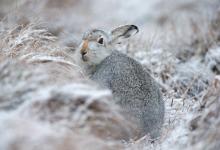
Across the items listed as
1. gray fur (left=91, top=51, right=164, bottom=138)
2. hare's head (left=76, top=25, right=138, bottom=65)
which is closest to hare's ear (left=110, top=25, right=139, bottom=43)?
hare's head (left=76, top=25, right=138, bottom=65)

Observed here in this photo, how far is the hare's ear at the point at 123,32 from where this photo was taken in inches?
304

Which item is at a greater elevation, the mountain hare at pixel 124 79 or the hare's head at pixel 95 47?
the hare's head at pixel 95 47

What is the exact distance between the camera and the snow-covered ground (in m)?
4.51

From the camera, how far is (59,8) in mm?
12414

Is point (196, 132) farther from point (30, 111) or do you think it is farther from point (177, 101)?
point (177, 101)

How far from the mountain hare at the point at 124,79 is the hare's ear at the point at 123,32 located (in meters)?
0.14

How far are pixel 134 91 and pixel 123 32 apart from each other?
5.75 feet

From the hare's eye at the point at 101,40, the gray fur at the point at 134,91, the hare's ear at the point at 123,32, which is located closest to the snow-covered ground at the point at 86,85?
the gray fur at the point at 134,91

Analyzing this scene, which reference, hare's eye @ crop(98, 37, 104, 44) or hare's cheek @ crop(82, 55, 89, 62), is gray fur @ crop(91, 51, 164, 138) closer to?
hare's cheek @ crop(82, 55, 89, 62)

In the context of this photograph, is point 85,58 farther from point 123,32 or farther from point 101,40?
point 123,32

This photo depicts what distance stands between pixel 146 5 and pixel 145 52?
468 centimetres

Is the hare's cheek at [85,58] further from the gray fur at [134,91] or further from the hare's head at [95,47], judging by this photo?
the gray fur at [134,91]

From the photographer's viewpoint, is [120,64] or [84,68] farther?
[84,68]

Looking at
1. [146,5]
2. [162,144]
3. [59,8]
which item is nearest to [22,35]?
[162,144]
